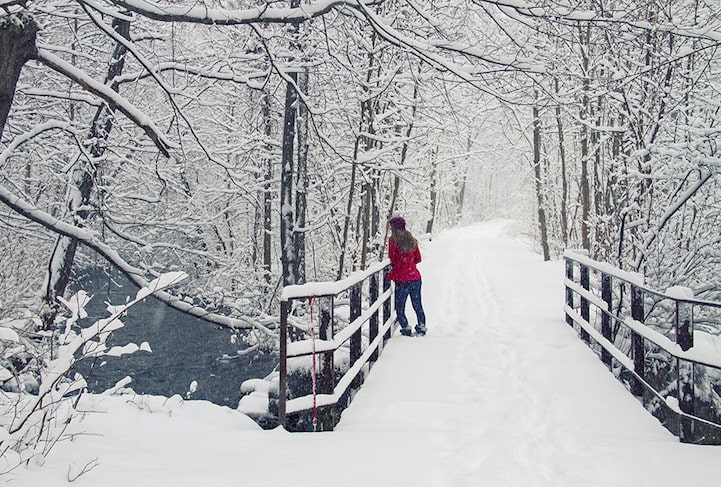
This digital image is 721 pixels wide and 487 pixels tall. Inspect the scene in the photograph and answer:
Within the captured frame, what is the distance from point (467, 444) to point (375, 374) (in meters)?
2.63

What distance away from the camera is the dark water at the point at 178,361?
40.3ft

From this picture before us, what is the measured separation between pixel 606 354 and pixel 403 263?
3131 mm

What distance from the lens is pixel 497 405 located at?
5.53 meters

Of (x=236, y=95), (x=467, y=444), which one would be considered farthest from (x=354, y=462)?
(x=236, y=95)

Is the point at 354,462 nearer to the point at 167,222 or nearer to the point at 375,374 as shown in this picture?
the point at 375,374

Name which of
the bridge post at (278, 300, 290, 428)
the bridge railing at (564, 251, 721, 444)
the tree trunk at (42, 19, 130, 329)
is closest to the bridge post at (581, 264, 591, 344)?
the bridge railing at (564, 251, 721, 444)

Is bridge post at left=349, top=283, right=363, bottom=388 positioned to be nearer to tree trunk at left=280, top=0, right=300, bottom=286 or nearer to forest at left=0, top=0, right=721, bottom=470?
forest at left=0, top=0, right=721, bottom=470

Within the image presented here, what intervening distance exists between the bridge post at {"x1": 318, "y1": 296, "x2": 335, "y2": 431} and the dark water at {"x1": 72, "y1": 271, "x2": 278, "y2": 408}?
21.5 ft

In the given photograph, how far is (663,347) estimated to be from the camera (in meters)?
5.14

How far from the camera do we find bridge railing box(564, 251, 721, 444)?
4930 millimetres

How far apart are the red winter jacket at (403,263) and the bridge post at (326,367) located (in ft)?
12.4

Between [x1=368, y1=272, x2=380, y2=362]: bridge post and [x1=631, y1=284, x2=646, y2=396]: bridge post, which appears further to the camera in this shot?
[x1=368, y1=272, x2=380, y2=362]: bridge post

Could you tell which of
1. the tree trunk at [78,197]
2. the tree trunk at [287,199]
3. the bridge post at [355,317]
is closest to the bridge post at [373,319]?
the bridge post at [355,317]

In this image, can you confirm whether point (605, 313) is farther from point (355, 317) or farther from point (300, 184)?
point (300, 184)
